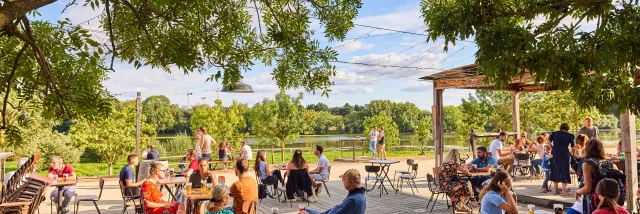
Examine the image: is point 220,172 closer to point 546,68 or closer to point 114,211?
point 114,211

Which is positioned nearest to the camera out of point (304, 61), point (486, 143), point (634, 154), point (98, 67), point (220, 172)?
point (98, 67)

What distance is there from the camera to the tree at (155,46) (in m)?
3.12

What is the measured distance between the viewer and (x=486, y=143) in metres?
24.8

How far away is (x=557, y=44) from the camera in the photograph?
3895 millimetres

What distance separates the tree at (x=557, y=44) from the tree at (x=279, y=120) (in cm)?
1764

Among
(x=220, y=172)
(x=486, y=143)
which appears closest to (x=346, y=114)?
(x=486, y=143)

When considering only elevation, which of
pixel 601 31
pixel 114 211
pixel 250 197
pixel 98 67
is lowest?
pixel 114 211

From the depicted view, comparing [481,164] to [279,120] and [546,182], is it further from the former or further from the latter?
[279,120]

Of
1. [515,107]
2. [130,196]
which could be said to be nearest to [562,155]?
[515,107]

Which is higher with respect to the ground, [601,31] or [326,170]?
[601,31]

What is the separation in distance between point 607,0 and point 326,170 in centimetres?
706

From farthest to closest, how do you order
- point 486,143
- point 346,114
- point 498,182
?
point 346,114 < point 486,143 < point 498,182

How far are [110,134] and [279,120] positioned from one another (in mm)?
6495

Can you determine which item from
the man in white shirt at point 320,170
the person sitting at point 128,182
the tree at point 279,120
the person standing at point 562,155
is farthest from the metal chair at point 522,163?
the tree at point 279,120
